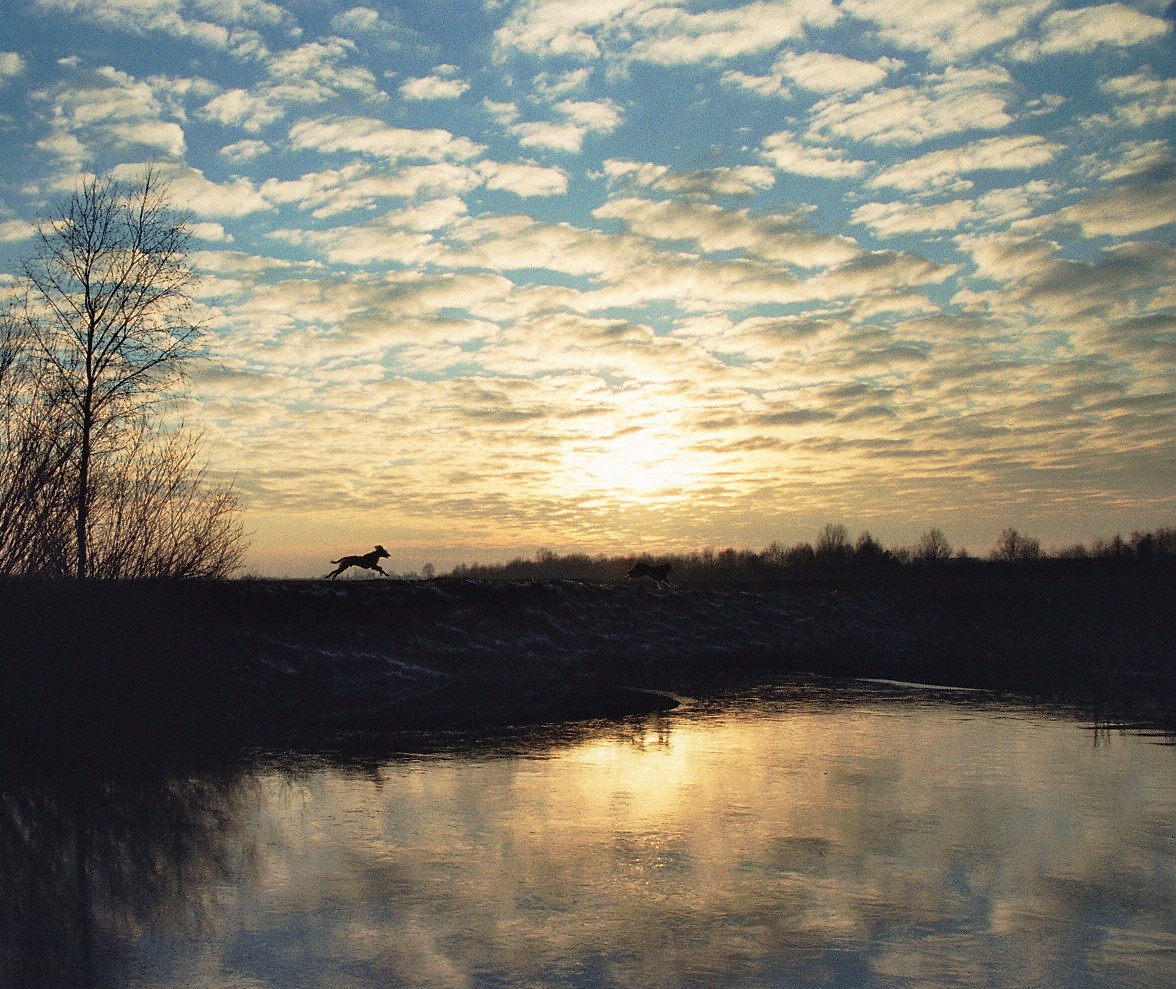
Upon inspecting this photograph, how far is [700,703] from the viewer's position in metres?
20.1

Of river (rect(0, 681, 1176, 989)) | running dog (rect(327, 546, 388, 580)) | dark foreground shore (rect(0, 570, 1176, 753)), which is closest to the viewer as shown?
river (rect(0, 681, 1176, 989))

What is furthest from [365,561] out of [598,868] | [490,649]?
[598,868]

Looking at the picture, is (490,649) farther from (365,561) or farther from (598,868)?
(598,868)

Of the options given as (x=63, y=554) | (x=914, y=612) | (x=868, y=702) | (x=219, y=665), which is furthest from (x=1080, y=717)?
(x=914, y=612)

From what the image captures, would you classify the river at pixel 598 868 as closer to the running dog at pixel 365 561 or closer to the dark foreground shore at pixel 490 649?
the dark foreground shore at pixel 490 649

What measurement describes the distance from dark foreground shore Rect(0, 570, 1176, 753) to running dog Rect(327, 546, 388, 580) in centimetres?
152

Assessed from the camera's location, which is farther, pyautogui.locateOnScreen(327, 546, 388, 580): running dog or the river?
pyautogui.locateOnScreen(327, 546, 388, 580): running dog

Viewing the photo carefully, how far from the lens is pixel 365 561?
3044cm

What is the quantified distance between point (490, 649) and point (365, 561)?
19.9 feet

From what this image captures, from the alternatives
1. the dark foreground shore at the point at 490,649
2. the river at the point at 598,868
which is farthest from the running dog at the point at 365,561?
the river at the point at 598,868

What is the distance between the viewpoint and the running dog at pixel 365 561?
98.4ft

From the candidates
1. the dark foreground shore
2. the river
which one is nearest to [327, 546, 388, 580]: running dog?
the dark foreground shore

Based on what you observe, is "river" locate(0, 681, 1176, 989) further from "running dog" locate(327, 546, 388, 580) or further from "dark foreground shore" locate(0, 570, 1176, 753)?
"running dog" locate(327, 546, 388, 580)

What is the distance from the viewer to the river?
6.35 metres
